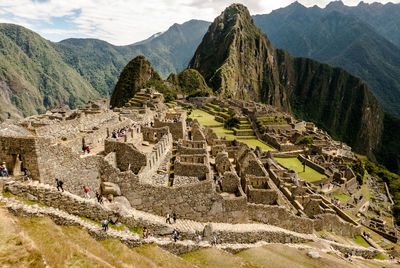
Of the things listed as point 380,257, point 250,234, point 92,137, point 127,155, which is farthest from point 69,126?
point 380,257

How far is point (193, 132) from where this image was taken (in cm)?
3322

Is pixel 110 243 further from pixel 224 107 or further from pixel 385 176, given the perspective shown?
pixel 224 107

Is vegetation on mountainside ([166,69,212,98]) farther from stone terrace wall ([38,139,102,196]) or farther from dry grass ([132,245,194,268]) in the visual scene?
dry grass ([132,245,194,268])

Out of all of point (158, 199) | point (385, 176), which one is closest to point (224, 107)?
point (385, 176)

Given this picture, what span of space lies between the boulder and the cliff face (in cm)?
13770

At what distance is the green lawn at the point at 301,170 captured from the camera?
1783 inches

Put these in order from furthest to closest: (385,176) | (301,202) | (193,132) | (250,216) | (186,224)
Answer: (385,176), (193,132), (301,202), (250,216), (186,224)

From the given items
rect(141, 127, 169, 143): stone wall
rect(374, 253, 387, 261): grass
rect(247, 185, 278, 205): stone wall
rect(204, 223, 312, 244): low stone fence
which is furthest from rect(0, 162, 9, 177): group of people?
rect(374, 253, 387, 261): grass

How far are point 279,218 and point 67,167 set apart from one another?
17126 mm

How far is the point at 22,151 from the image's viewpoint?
13.8 meters

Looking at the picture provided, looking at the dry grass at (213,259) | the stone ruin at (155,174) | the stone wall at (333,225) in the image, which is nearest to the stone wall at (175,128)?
the stone ruin at (155,174)

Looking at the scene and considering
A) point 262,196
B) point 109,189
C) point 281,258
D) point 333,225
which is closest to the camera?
point 109,189

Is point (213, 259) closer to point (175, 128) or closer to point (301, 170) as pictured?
point (175, 128)

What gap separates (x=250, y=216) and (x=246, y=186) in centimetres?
342
